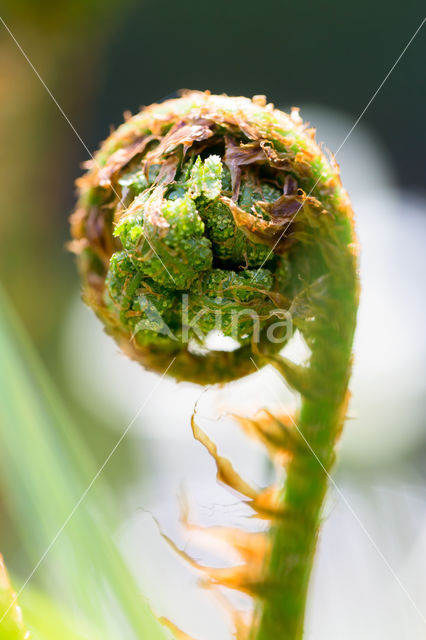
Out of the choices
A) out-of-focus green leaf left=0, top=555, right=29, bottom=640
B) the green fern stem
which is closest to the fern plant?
the green fern stem

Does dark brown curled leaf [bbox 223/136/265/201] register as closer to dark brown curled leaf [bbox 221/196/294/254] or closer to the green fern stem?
dark brown curled leaf [bbox 221/196/294/254]

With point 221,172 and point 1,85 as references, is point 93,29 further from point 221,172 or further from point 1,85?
point 221,172

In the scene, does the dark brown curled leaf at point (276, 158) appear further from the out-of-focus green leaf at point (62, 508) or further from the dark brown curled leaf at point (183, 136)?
the out-of-focus green leaf at point (62, 508)

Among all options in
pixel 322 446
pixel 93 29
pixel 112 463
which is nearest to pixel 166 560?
pixel 322 446

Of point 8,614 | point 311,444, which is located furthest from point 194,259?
point 8,614

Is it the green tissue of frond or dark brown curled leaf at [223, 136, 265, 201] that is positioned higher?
dark brown curled leaf at [223, 136, 265, 201]

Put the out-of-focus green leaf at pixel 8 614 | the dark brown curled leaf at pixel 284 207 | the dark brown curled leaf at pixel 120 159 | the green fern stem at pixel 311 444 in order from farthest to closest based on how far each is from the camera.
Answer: the dark brown curled leaf at pixel 120 159, the dark brown curled leaf at pixel 284 207, the green fern stem at pixel 311 444, the out-of-focus green leaf at pixel 8 614

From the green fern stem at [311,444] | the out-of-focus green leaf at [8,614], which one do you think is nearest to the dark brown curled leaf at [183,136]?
the green fern stem at [311,444]
